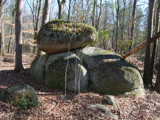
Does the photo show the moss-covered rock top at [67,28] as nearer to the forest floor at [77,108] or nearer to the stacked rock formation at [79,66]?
the stacked rock formation at [79,66]

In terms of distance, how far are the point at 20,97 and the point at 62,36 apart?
3.43 metres

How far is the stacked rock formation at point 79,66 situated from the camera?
19.3ft

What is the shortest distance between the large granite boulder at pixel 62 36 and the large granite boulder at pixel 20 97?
2884 millimetres

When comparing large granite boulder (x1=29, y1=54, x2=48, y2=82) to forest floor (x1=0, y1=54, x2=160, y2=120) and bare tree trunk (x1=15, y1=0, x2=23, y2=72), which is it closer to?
forest floor (x1=0, y1=54, x2=160, y2=120)

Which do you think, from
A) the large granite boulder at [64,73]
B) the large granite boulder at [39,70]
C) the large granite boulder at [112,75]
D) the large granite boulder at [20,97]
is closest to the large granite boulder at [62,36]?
the large granite boulder at [64,73]

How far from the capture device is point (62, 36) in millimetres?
6359

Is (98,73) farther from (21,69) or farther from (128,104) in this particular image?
(21,69)

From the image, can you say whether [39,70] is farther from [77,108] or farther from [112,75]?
[112,75]

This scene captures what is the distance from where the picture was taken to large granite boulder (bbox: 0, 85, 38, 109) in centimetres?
390

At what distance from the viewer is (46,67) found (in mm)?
6648

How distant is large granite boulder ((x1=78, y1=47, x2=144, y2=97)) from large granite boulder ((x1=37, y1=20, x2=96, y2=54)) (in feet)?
3.07

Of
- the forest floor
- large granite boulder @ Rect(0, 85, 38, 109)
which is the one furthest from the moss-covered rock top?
large granite boulder @ Rect(0, 85, 38, 109)

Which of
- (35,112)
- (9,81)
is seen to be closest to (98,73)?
(35,112)

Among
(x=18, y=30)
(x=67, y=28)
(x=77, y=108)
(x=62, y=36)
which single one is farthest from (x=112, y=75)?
(x=18, y=30)
